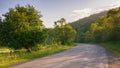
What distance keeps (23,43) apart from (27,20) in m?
4.15

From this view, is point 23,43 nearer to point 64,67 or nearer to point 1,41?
point 1,41

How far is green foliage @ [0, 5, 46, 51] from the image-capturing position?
117 ft

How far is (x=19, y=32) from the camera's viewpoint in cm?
3556

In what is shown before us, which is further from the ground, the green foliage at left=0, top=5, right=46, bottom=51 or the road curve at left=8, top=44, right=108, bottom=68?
the green foliage at left=0, top=5, right=46, bottom=51

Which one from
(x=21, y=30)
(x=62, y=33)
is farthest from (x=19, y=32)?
(x=62, y=33)

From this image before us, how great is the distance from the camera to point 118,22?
178ft

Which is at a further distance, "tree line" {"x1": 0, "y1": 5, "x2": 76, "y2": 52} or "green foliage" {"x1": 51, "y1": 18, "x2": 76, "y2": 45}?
"green foliage" {"x1": 51, "y1": 18, "x2": 76, "y2": 45}

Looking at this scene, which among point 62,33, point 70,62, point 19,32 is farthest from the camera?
point 62,33

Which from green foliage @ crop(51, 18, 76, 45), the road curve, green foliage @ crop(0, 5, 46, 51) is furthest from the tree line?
green foliage @ crop(51, 18, 76, 45)

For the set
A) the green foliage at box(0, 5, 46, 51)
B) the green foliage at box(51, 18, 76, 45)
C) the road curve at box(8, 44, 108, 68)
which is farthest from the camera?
the green foliage at box(51, 18, 76, 45)

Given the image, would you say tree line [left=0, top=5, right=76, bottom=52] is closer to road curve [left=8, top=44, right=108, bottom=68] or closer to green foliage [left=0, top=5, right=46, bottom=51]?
green foliage [left=0, top=5, right=46, bottom=51]

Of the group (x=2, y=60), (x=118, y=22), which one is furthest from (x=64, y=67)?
(x=118, y=22)

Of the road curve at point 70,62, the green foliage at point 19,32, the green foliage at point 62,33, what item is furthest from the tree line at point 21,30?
the green foliage at point 62,33

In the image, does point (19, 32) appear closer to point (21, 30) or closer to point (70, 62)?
point (21, 30)
